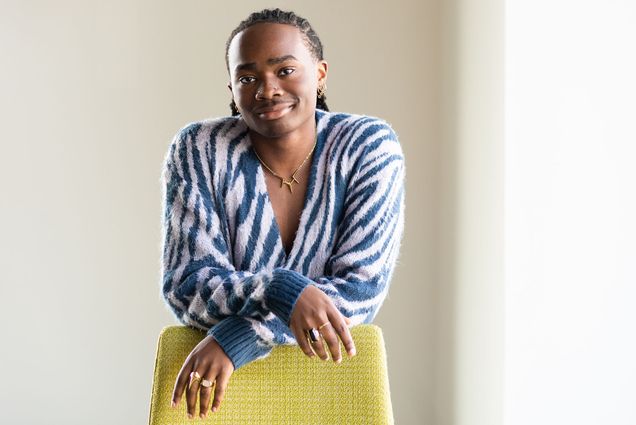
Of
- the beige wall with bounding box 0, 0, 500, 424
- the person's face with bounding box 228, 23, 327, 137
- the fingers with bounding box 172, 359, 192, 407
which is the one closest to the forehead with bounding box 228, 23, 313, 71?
the person's face with bounding box 228, 23, 327, 137

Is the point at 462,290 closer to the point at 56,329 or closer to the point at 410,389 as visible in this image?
the point at 410,389

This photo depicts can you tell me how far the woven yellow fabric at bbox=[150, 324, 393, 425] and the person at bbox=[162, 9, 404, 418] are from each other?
0.04 metres

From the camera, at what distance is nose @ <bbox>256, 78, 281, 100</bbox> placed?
1556 millimetres

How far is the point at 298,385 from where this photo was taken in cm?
155

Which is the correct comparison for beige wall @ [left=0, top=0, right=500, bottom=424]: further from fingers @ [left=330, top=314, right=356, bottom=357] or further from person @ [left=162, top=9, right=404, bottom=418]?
fingers @ [left=330, top=314, right=356, bottom=357]

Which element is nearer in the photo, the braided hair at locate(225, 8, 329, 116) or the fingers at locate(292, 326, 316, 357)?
the fingers at locate(292, 326, 316, 357)

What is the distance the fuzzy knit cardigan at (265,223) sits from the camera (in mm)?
1523

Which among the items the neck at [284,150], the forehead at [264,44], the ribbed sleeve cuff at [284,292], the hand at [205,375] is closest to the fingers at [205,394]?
the hand at [205,375]

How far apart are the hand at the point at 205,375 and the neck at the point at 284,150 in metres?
0.33

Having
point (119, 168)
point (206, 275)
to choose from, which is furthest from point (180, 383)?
point (119, 168)

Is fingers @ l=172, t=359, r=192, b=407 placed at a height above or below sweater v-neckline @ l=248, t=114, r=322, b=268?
below

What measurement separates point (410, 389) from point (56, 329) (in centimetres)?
114

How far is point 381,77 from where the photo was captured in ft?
10.3

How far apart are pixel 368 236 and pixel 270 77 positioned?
28 centimetres
